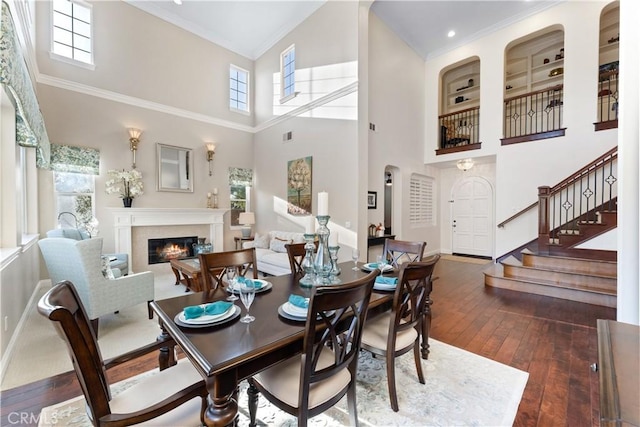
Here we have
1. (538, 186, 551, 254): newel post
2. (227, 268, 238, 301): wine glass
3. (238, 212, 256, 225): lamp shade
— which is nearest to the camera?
(227, 268, 238, 301): wine glass

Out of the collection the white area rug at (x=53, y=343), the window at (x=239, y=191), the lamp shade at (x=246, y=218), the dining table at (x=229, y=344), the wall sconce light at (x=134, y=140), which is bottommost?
the white area rug at (x=53, y=343)

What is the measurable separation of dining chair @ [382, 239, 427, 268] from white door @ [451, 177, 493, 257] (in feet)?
17.9

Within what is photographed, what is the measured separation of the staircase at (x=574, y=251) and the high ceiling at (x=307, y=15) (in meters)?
3.74

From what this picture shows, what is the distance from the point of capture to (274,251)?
5.23m

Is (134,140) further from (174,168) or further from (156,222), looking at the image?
(156,222)

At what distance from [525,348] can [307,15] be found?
6.53 m

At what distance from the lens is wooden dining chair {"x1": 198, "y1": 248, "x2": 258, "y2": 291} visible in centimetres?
187

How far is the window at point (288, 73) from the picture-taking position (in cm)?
587

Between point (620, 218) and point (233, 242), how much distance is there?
6.50 metres

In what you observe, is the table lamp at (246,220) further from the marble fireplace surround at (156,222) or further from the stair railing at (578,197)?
the stair railing at (578,197)

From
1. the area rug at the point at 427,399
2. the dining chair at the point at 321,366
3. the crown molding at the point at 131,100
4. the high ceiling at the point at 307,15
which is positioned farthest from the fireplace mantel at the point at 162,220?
the dining chair at the point at 321,366

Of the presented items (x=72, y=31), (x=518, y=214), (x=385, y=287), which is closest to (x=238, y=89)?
(x=72, y=31)

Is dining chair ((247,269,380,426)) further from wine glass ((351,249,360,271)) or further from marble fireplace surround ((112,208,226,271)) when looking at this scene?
marble fireplace surround ((112,208,226,271))

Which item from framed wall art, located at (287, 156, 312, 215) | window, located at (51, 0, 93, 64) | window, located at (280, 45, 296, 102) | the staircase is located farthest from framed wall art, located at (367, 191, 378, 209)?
window, located at (51, 0, 93, 64)
